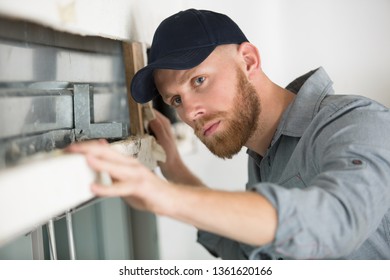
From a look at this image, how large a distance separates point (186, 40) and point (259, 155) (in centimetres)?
43

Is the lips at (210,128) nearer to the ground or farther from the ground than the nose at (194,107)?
nearer to the ground

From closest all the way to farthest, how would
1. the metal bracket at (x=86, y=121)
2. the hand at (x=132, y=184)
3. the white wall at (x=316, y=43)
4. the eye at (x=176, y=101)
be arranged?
the hand at (x=132, y=184)
the metal bracket at (x=86, y=121)
the eye at (x=176, y=101)
the white wall at (x=316, y=43)

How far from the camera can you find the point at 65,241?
115 centimetres

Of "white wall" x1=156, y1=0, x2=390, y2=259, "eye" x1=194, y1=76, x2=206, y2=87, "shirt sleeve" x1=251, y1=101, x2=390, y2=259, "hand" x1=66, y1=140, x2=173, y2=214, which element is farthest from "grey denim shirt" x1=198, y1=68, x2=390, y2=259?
"white wall" x1=156, y1=0, x2=390, y2=259

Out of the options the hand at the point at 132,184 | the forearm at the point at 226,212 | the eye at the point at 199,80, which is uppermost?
the eye at the point at 199,80

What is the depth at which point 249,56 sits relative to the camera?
3.41 ft

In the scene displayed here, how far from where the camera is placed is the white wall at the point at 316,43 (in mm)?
1512

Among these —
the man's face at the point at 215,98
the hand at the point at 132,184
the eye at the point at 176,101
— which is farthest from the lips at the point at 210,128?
the hand at the point at 132,184

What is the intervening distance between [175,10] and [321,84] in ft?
1.52

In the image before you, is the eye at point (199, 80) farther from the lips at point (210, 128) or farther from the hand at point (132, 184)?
the hand at point (132, 184)

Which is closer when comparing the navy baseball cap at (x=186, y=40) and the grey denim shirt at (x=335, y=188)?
the grey denim shirt at (x=335, y=188)

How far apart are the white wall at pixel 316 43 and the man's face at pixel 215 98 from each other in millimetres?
505
